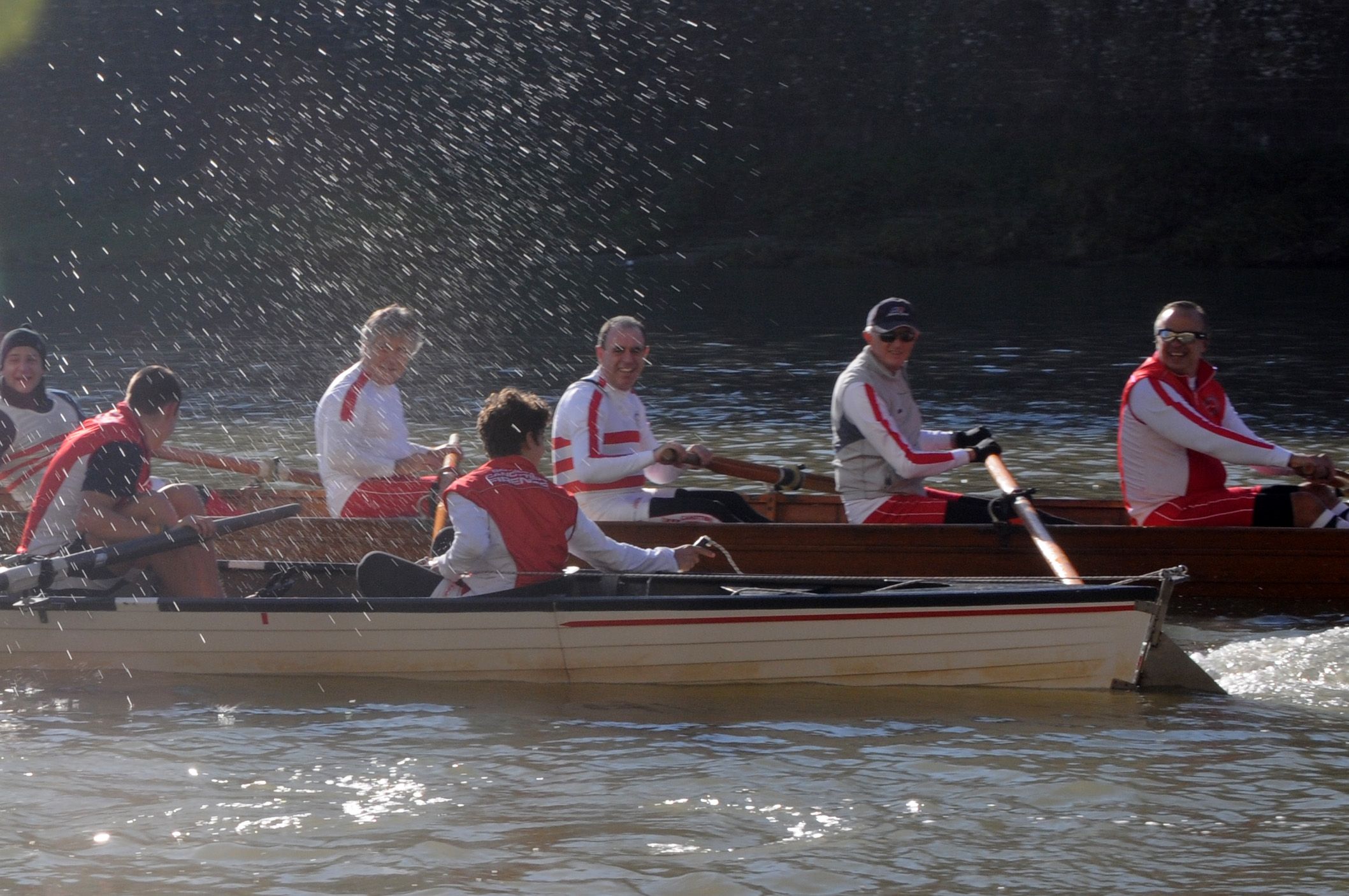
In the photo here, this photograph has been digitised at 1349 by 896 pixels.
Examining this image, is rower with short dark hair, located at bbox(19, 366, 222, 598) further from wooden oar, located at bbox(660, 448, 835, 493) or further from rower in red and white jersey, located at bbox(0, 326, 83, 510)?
wooden oar, located at bbox(660, 448, 835, 493)

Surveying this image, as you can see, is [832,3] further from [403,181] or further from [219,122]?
[219,122]

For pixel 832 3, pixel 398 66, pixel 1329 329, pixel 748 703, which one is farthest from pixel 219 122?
pixel 748 703

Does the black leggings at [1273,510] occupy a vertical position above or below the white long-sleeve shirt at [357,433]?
below

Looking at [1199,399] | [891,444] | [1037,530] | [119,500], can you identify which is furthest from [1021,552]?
[119,500]

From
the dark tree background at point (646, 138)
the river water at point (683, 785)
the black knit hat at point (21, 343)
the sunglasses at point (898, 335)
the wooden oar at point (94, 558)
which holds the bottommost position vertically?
the river water at point (683, 785)

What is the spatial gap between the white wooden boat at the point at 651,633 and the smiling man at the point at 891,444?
1.06 metres

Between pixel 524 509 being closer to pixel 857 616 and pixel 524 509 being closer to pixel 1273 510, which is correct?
pixel 857 616

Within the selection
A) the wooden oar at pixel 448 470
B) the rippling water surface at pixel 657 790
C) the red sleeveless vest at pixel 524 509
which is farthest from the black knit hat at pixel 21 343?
the red sleeveless vest at pixel 524 509

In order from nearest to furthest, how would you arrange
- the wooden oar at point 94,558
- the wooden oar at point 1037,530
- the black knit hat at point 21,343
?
the wooden oar at point 1037,530 < the wooden oar at point 94,558 < the black knit hat at point 21,343

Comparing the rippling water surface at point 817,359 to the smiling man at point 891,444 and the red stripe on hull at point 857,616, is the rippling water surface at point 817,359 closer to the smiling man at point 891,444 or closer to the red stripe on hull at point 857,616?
the smiling man at point 891,444

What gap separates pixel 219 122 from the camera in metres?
39.0

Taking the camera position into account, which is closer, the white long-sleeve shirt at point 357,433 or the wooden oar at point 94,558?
the wooden oar at point 94,558

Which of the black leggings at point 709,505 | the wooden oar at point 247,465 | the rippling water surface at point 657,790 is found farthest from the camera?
the wooden oar at point 247,465

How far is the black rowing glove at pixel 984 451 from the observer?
8.01 m
